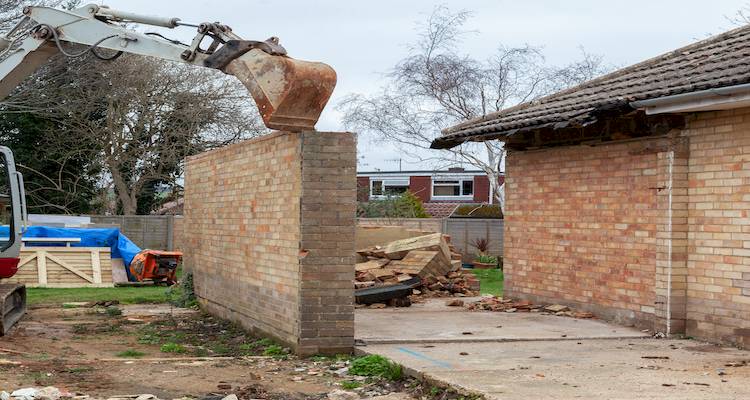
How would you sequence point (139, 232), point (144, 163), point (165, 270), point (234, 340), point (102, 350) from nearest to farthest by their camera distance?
point (102, 350)
point (234, 340)
point (165, 270)
point (139, 232)
point (144, 163)

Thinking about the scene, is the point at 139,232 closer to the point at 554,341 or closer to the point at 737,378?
the point at 554,341

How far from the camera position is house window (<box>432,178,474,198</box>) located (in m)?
48.1

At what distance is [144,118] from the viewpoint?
31.0 m

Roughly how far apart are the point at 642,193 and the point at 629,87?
4.90 ft

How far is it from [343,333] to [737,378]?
4183 millimetres

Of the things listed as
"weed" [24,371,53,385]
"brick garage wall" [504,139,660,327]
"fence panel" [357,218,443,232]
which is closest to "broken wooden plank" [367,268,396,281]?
"brick garage wall" [504,139,660,327]

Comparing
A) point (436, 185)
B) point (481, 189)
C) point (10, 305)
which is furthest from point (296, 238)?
point (436, 185)

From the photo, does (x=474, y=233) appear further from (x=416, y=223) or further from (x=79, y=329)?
(x=79, y=329)

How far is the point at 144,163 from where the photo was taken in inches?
1262

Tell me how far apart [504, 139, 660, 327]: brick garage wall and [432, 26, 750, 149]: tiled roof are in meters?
0.75

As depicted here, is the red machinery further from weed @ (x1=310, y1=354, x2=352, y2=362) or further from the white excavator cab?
weed @ (x1=310, y1=354, x2=352, y2=362)

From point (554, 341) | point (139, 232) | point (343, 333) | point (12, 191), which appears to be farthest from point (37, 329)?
point (139, 232)

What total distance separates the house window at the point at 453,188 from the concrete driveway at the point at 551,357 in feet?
115

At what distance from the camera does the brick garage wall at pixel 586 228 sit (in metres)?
12.0
